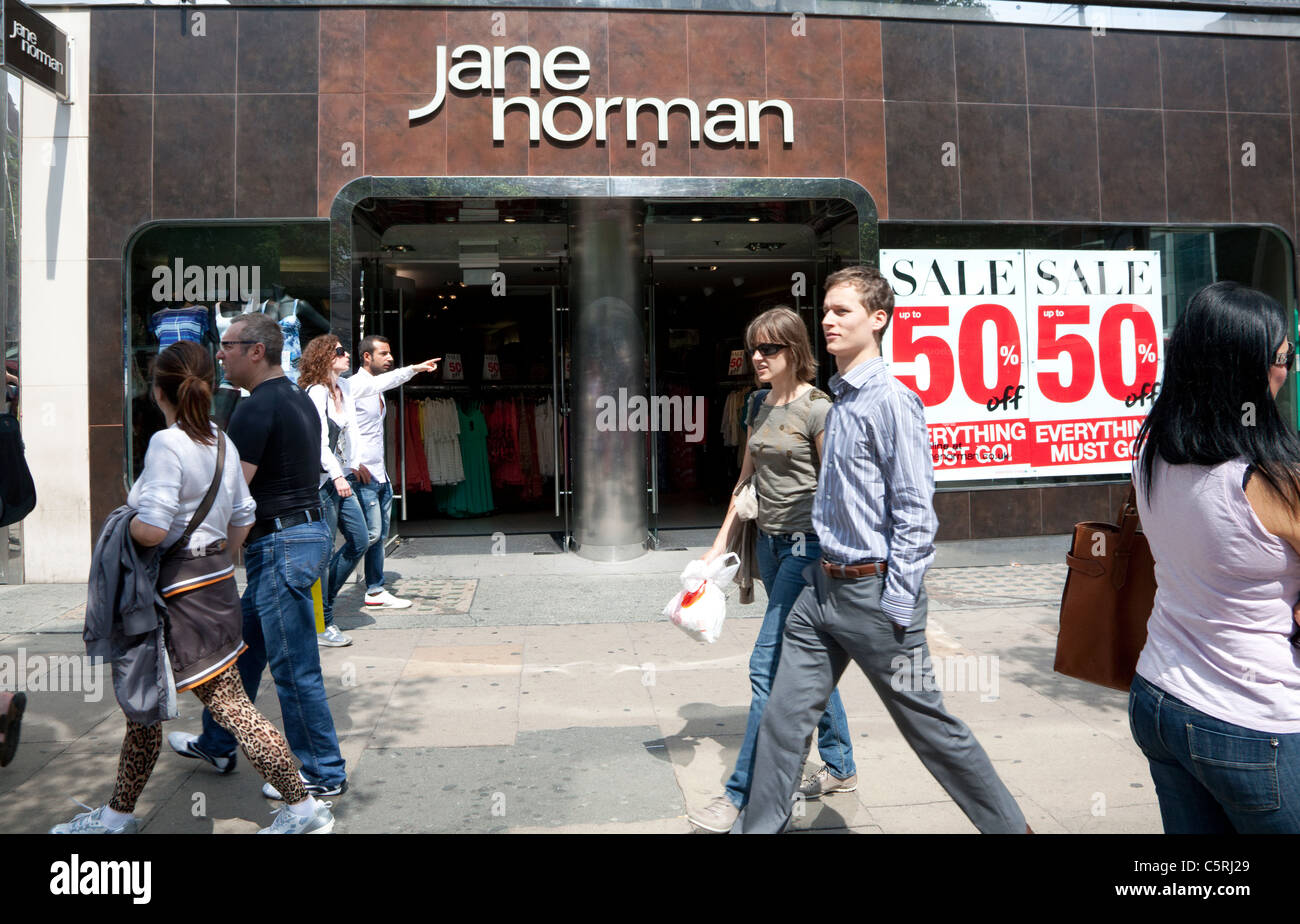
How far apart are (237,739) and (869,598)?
2195 millimetres

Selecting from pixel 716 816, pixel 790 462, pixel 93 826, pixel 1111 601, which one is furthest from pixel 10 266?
pixel 1111 601

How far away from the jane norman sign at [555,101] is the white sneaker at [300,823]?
21.2ft

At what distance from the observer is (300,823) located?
358 centimetres

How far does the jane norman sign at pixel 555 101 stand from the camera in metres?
8.69

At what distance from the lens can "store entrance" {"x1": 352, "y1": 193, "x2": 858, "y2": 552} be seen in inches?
376

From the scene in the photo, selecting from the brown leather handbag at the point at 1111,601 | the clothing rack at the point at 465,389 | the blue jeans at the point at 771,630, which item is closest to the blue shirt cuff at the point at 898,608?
the brown leather handbag at the point at 1111,601

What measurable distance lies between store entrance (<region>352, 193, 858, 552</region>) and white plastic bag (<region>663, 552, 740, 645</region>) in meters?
5.50

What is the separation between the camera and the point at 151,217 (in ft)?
28.1

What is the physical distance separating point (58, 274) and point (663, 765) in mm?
7028

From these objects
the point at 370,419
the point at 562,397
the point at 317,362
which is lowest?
the point at 370,419

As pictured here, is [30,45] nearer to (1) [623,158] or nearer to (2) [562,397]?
(1) [623,158]

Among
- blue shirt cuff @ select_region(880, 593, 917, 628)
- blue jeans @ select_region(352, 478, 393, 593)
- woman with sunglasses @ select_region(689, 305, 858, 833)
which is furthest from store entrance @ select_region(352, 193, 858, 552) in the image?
blue shirt cuff @ select_region(880, 593, 917, 628)

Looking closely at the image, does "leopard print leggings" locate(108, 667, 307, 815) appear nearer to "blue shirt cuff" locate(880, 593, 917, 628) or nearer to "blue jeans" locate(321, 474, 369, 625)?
"blue shirt cuff" locate(880, 593, 917, 628)
